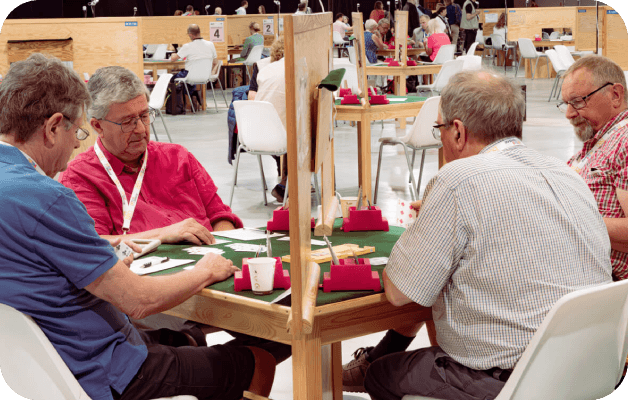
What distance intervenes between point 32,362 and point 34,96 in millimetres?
603

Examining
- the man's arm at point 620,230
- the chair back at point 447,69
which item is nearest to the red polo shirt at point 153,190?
the man's arm at point 620,230

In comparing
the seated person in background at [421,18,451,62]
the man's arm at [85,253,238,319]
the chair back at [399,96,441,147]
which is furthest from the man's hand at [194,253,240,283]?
the seated person in background at [421,18,451,62]

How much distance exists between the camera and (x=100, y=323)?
5.37 feet

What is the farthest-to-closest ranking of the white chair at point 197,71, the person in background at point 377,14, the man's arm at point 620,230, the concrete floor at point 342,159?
the person in background at point 377,14
the white chair at point 197,71
the concrete floor at point 342,159
the man's arm at point 620,230

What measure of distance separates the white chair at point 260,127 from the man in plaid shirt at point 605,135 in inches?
106

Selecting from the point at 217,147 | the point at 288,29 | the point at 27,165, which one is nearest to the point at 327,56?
the point at 288,29

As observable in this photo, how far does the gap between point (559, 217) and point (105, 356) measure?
111 centimetres

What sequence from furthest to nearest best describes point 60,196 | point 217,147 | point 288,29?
point 217,147
point 60,196
point 288,29

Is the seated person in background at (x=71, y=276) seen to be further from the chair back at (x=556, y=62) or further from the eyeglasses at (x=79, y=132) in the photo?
the chair back at (x=556, y=62)

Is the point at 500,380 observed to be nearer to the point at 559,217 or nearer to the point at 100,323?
the point at 559,217

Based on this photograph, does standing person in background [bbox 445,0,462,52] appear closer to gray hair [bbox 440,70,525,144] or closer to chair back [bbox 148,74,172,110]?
chair back [bbox 148,74,172,110]

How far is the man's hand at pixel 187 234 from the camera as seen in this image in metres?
2.35

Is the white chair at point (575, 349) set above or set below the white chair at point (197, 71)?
below

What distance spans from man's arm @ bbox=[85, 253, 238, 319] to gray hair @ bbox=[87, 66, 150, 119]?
0.82m
